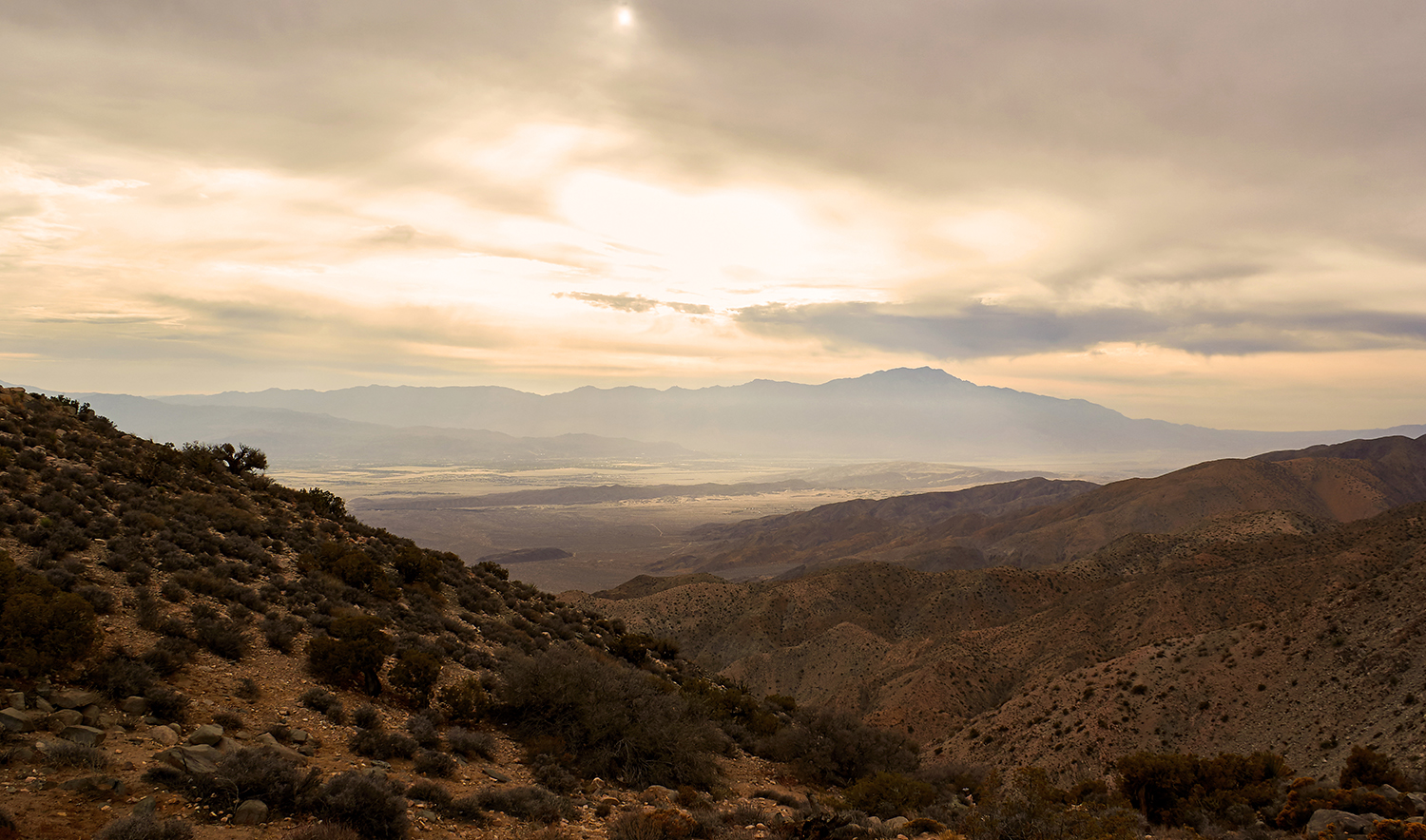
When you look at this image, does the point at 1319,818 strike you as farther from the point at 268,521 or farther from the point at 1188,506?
the point at 1188,506

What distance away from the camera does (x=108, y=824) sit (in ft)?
22.7

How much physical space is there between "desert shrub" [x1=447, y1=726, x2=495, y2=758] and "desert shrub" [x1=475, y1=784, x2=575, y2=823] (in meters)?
2.02

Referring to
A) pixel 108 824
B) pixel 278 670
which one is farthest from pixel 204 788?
pixel 278 670

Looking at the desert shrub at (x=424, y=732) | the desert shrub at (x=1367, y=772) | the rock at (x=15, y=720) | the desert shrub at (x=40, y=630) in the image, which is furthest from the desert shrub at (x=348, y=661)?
the desert shrub at (x=1367, y=772)

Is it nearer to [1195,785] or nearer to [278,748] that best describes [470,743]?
[278,748]

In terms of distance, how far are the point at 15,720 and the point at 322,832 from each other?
4.75 meters

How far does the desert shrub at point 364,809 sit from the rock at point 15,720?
393cm

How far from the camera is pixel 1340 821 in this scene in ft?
37.2

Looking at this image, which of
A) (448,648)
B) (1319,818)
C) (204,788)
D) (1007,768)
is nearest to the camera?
(204,788)

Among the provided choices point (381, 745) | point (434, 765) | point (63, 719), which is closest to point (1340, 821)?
point (434, 765)

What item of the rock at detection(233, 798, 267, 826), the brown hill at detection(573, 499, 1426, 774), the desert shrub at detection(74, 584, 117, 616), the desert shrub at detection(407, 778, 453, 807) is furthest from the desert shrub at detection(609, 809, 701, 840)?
the brown hill at detection(573, 499, 1426, 774)

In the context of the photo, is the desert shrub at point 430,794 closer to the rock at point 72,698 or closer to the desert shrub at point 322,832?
the desert shrub at point 322,832

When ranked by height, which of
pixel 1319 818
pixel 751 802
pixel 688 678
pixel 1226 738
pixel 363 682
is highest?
pixel 363 682

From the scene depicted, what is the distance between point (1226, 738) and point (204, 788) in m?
33.3
